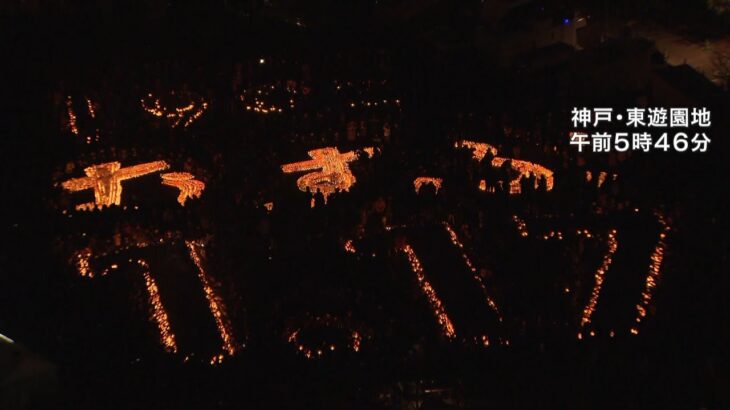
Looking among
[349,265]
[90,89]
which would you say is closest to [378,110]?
[349,265]

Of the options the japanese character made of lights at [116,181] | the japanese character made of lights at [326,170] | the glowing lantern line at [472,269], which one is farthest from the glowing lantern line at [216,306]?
the glowing lantern line at [472,269]

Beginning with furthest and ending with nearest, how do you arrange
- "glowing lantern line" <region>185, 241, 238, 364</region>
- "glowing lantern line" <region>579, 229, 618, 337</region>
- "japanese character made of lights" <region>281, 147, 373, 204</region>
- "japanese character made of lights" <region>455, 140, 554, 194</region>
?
1. "japanese character made of lights" <region>281, 147, 373, 204</region>
2. "japanese character made of lights" <region>455, 140, 554, 194</region>
3. "glowing lantern line" <region>579, 229, 618, 337</region>
4. "glowing lantern line" <region>185, 241, 238, 364</region>

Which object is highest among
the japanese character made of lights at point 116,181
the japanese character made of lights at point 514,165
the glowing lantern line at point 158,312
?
the japanese character made of lights at point 116,181

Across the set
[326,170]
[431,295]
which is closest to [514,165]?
[326,170]

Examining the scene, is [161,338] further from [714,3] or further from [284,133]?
[714,3]

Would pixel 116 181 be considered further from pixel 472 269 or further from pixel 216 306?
pixel 472 269

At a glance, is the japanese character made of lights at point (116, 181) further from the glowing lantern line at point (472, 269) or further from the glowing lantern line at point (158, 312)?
the glowing lantern line at point (472, 269)

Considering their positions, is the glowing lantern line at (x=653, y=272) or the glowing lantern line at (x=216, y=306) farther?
the glowing lantern line at (x=653, y=272)

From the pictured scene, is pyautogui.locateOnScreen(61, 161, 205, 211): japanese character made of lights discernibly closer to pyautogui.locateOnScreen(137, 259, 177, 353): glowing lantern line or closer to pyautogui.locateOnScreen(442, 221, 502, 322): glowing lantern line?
pyautogui.locateOnScreen(137, 259, 177, 353): glowing lantern line

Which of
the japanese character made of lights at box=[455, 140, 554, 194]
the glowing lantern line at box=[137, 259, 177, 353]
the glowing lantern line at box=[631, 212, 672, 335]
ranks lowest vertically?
the glowing lantern line at box=[631, 212, 672, 335]

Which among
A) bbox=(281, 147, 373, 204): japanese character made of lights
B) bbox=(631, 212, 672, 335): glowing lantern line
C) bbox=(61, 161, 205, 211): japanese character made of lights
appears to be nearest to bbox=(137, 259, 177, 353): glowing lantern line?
bbox=(61, 161, 205, 211): japanese character made of lights

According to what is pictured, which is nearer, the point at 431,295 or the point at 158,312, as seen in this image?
the point at 158,312
